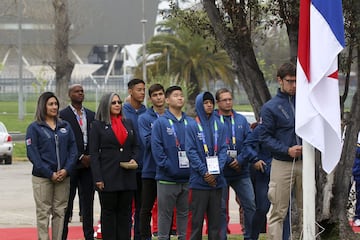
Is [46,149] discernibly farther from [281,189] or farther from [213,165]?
[281,189]

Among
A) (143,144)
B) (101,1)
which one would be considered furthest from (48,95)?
(101,1)

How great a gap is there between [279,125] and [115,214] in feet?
7.87

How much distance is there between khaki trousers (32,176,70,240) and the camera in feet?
34.8

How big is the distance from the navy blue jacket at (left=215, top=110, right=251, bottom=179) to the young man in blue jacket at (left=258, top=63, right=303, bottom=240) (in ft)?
5.05

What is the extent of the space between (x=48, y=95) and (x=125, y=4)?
65.0m

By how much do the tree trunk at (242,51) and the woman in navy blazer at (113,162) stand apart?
1.45 meters

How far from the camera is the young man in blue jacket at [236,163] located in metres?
11.0

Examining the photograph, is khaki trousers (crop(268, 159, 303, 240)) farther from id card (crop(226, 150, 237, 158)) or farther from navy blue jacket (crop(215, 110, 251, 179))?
id card (crop(226, 150, 237, 158))

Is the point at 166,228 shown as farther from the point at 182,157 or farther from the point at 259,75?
the point at 259,75

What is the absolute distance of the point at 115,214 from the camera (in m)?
10.6

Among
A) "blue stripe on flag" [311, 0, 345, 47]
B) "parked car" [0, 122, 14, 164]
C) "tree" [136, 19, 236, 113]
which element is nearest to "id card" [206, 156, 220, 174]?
"blue stripe on flag" [311, 0, 345, 47]

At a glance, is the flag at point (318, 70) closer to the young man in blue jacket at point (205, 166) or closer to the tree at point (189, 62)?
the young man in blue jacket at point (205, 166)

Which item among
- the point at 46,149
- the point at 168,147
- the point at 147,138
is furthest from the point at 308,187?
the point at 46,149

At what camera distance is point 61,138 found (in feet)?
34.9
